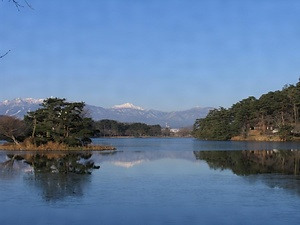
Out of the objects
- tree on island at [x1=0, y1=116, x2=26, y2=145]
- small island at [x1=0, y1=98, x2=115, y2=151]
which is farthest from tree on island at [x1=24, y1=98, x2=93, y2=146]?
tree on island at [x1=0, y1=116, x2=26, y2=145]

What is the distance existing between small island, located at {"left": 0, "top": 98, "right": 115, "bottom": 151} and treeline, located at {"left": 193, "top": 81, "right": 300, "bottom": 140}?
1352 inches

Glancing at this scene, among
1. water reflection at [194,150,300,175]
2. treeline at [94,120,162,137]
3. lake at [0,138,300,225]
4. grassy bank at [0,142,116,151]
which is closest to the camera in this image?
lake at [0,138,300,225]

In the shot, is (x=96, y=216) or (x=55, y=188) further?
(x=55, y=188)

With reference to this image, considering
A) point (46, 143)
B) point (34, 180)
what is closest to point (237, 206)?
point (34, 180)

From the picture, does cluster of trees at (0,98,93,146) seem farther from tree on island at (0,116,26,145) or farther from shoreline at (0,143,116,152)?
shoreline at (0,143,116,152)

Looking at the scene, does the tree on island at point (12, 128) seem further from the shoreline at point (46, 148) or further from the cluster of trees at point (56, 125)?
the shoreline at point (46, 148)

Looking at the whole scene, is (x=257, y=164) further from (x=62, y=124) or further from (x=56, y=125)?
(x=56, y=125)

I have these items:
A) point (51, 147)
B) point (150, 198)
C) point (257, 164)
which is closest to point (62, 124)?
point (51, 147)

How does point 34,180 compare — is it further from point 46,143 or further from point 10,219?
point 46,143

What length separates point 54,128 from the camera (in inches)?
1543

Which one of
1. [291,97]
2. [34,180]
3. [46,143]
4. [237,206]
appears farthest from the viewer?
[291,97]

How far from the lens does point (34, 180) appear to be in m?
16.2

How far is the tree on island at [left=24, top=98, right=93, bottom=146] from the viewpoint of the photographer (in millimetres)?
38688

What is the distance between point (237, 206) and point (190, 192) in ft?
8.34
